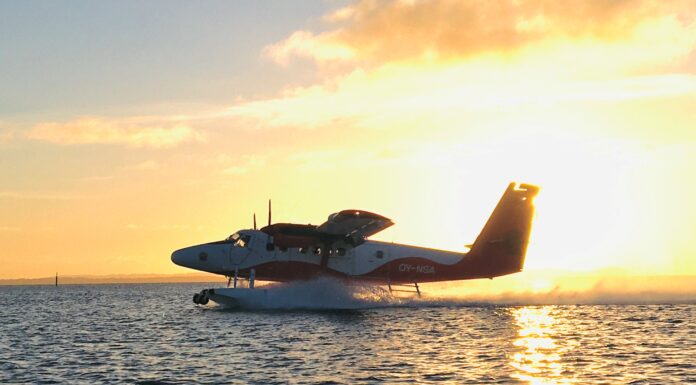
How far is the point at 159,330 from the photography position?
121ft

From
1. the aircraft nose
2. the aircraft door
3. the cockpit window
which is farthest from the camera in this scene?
the aircraft nose

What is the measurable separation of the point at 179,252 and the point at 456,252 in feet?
53.5

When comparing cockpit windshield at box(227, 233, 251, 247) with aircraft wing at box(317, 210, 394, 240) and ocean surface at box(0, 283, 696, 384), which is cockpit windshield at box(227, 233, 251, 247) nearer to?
ocean surface at box(0, 283, 696, 384)

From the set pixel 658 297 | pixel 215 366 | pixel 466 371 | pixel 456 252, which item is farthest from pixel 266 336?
pixel 658 297

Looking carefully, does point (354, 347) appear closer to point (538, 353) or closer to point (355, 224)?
point (538, 353)

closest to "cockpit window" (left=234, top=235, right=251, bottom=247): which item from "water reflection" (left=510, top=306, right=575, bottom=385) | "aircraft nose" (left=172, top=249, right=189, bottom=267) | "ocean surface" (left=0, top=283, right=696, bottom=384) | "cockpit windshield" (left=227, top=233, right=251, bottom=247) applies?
"cockpit windshield" (left=227, top=233, right=251, bottom=247)

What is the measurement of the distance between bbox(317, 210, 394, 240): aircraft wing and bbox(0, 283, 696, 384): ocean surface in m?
3.26

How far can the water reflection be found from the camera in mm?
21344

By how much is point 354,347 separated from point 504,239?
20352 mm

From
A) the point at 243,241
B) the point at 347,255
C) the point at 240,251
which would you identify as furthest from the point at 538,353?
the point at 243,241

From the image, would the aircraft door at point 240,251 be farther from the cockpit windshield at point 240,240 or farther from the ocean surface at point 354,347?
the ocean surface at point 354,347

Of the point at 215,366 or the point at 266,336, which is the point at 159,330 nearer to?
the point at 266,336

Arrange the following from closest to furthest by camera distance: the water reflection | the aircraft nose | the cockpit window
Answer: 1. the water reflection
2. the cockpit window
3. the aircraft nose

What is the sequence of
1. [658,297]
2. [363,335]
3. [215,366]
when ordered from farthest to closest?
1. [658,297]
2. [363,335]
3. [215,366]
